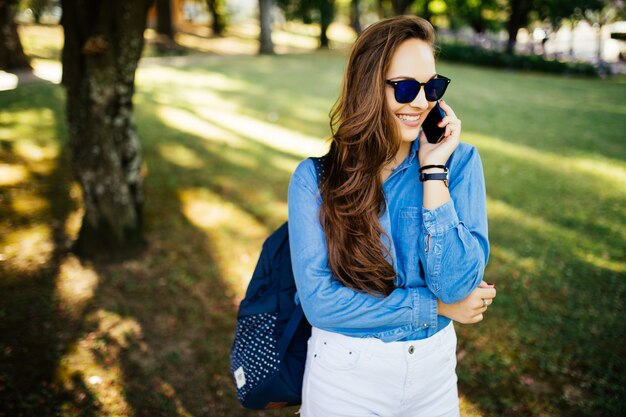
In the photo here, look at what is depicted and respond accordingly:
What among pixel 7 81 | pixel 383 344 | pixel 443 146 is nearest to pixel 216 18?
pixel 7 81

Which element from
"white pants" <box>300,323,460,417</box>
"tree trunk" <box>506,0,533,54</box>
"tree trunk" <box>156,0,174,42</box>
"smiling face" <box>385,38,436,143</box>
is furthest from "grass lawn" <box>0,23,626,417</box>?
"tree trunk" <box>506,0,533,54</box>

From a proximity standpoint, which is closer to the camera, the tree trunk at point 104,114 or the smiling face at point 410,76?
the smiling face at point 410,76

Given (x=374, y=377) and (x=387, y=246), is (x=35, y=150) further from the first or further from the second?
(x=374, y=377)

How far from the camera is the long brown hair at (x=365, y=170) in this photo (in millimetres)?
1813

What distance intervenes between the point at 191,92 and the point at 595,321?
11.9 metres

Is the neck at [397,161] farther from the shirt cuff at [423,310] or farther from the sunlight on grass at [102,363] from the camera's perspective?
the sunlight on grass at [102,363]

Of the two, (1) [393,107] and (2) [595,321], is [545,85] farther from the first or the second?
(1) [393,107]

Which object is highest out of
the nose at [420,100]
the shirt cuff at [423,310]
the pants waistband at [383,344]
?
the nose at [420,100]

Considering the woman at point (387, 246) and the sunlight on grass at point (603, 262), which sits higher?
the woman at point (387, 246)

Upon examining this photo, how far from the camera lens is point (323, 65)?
70.8 ft

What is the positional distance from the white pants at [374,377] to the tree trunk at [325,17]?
30307 millimetres

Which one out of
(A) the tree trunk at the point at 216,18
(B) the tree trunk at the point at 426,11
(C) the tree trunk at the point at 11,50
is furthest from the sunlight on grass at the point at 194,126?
(B) the tree trunk at the point at 426,11

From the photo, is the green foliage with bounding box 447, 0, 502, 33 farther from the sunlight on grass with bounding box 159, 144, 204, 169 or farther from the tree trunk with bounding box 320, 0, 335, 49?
the sunlight on grass with bounding box 159, 144, 204, 169

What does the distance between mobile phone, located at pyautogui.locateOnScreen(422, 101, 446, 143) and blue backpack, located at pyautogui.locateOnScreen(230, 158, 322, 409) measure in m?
0.50
